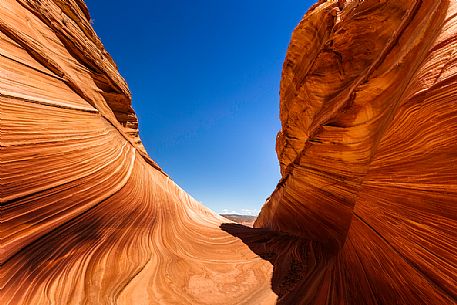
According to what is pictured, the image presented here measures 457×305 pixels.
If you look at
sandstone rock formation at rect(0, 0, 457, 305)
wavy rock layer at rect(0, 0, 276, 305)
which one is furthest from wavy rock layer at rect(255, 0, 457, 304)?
wavy rock layer at rect(0, 0, 276, 305)

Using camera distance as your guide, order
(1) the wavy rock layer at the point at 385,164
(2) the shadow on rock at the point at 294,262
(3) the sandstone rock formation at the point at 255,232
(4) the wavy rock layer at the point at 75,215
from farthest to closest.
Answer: (2) the shadow on rock at the point at 294,262 → (4) the wavy rock layer at the point at 75,215 → (3) the sandstone rock formation at the point at 255,232 → (1) the wavy rock layer at the point at 385,164

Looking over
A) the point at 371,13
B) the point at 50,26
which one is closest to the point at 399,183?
the point at 371,13

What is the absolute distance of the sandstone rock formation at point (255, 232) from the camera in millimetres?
2820

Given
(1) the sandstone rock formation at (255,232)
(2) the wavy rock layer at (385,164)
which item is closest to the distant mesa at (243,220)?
(2) the wavy rock layer at (385,164)

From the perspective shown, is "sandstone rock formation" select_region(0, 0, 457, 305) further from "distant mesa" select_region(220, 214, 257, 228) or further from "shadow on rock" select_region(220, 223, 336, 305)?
"distant mesa" select_region(220, 214, 257, 228)

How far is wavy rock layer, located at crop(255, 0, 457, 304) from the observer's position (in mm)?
2543

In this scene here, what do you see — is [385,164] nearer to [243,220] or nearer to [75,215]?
[75,215]

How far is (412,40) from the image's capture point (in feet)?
13.5

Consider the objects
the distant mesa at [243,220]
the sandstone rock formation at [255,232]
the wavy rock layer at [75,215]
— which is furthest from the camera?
the distant mesa at [243,220]

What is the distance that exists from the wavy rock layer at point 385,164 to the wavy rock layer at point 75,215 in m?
1.64

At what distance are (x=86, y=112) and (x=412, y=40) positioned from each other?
6457 millimetres

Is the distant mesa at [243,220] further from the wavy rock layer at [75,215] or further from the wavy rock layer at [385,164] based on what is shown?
the wavy rock layer at [75,215]

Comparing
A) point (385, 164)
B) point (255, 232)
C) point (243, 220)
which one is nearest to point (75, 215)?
point (385, 164)

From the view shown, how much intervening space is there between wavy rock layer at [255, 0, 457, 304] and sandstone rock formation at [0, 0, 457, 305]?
23 millimetres
